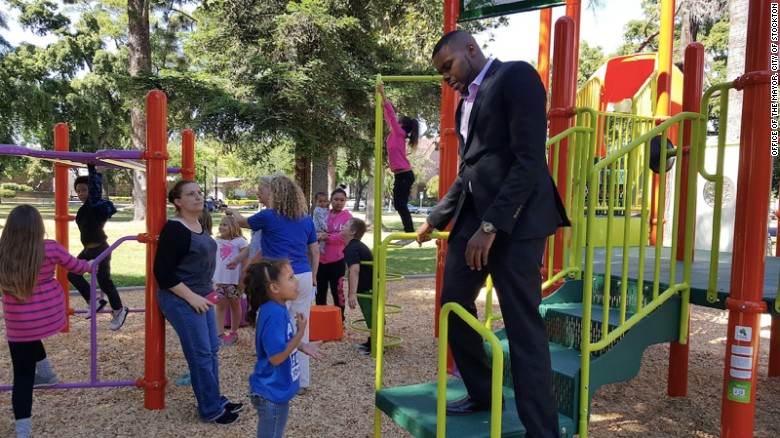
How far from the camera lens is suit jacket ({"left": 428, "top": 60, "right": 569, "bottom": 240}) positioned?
2240 millimetres

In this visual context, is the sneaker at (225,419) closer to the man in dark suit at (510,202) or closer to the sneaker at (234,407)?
the sneaker at (234,407)


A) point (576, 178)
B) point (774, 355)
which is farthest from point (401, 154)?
point (774, 355)

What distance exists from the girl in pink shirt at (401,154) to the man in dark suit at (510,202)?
327cm

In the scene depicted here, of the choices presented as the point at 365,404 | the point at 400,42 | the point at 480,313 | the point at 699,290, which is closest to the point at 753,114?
the point at 699,290

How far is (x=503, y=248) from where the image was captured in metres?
2.37

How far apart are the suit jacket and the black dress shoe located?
3.03 ft

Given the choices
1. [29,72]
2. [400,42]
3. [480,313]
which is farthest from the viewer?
[29,72]

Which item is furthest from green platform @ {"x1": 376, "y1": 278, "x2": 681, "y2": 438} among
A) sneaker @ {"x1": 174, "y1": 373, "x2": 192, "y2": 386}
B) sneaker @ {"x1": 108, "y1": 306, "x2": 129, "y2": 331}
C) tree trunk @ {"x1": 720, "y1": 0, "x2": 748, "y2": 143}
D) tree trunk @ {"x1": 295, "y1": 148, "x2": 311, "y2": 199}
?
tree trunk @ {"x1": 295, "y1": 148, "x2": 311, "y2": 199}

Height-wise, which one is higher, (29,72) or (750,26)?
(29,72)

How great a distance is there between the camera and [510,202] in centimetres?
224

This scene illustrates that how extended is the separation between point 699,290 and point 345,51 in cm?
1252

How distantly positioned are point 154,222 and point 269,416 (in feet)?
6.37

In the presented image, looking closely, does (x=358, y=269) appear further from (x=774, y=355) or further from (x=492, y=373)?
(x=774, y=355)

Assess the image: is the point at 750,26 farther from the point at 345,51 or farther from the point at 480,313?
the point at 345,51
